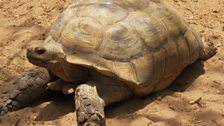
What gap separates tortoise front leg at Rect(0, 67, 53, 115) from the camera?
369 cm

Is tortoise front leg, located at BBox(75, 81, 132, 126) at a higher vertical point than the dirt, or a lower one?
higher

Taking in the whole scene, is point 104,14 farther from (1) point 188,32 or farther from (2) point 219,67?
(2) point 219,67

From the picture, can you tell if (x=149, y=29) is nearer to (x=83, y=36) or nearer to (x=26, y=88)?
(x=83, y=36)

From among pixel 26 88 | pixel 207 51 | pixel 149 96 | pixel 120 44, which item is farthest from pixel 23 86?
pixel 207 51

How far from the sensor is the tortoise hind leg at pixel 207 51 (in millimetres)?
4105

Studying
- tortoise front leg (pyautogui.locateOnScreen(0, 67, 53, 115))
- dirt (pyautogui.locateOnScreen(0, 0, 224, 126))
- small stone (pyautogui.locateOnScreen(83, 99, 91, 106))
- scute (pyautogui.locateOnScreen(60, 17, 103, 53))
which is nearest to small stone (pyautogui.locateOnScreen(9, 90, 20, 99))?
tortoise front leg (pyautogui.locateOnScreen(0, 67, 53, 115))

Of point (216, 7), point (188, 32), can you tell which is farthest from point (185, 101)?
point (216, 7)

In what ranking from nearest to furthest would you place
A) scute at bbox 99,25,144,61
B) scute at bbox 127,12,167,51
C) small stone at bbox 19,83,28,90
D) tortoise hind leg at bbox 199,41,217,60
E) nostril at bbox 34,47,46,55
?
1. nostril at bbox 34,47,46,55
2. scute at bbox 99,25,144,61
3. scute at bbox 127,12,167,51
4. small stone at bbox 19,83,28,90
5. tortoise hind leg at bbox 199,41,217,60

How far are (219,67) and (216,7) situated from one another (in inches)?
41.4

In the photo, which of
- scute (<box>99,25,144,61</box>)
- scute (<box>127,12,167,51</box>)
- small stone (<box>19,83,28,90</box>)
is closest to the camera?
scute (<box>99,25,144,61</box>)

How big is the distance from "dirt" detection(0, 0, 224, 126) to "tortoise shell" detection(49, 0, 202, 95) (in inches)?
6.4

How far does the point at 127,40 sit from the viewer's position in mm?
3508

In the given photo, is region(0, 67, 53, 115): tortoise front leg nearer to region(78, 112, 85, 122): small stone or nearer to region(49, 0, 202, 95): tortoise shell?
region(49, 0, 202, 95): tortoise shell

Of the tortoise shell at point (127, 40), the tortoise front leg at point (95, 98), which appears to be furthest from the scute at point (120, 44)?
the tortoise front leg at point (95, 98)
